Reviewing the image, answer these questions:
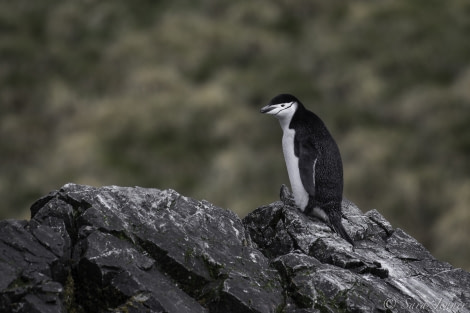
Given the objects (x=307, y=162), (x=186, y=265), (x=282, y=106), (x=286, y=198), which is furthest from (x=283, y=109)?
(x=186, y=265)

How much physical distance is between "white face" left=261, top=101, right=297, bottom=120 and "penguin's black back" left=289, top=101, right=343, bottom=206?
95mm

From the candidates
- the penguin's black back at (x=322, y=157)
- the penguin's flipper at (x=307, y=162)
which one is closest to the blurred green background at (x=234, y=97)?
the penguin's black back at (x=322, y=157)

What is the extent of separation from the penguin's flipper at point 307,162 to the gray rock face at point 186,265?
504mm

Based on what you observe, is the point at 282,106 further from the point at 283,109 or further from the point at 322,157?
the point at 322,157

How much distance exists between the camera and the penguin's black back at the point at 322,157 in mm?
7180

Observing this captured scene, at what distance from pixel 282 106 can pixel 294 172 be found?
79 cm

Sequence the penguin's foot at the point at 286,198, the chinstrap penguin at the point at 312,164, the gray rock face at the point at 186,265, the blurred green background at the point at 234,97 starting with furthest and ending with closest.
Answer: the blurred green background at the point at 234,97
the penguin's foot at the point at 286,198
the chinstrap penguin at the point at 312,164
the gray rock face at the point at 186,265

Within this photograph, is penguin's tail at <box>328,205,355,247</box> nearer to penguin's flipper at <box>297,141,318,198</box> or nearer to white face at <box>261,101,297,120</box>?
penguin's flipper at <box>297,141,318,198</box>

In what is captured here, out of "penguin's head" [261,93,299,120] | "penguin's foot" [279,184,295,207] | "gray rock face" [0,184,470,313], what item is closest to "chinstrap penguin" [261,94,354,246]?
"penguin's head" [261,93,299,120]

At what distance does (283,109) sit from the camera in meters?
7.66

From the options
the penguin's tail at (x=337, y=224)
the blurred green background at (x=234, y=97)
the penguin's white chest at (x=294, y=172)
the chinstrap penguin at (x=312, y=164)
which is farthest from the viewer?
the blurred green background at (x=234, y=97)

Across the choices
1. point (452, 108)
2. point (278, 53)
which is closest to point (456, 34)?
point (452, 108)

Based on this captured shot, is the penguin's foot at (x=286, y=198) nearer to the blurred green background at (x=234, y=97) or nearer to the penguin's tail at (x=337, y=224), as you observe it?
the penguin's tail at (x=337, y=224)

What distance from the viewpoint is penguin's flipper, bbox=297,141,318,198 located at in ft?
23.7
